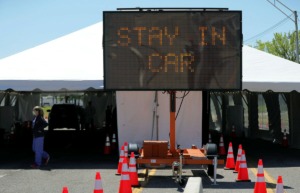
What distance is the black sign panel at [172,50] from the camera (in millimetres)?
12953

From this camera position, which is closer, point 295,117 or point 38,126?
point 38,126

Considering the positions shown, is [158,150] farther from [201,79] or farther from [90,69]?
[90,69]

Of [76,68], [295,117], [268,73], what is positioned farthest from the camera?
[295,117]

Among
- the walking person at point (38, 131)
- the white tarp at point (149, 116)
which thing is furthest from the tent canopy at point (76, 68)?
the walking person at point (38, 131)

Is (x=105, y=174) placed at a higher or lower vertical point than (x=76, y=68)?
lower

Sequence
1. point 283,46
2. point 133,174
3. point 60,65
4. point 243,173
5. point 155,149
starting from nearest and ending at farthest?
point 133,174
point 243,173
point 155,149
point 60,65
point 283,46

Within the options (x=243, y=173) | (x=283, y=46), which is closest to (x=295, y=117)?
(x=243, y=173)

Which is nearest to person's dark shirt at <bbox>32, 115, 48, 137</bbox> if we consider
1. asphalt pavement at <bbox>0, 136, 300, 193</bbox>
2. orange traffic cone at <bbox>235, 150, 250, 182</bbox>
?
asphalt pavement at <bbox>0, 136, 300, 193</bbox>

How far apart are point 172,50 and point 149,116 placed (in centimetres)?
538

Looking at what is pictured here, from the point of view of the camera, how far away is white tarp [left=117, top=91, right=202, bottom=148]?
59.4ft

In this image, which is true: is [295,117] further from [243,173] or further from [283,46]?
[283,46]

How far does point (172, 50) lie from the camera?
1305 cm

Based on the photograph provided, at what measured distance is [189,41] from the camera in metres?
13.1

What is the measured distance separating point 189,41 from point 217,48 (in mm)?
647
